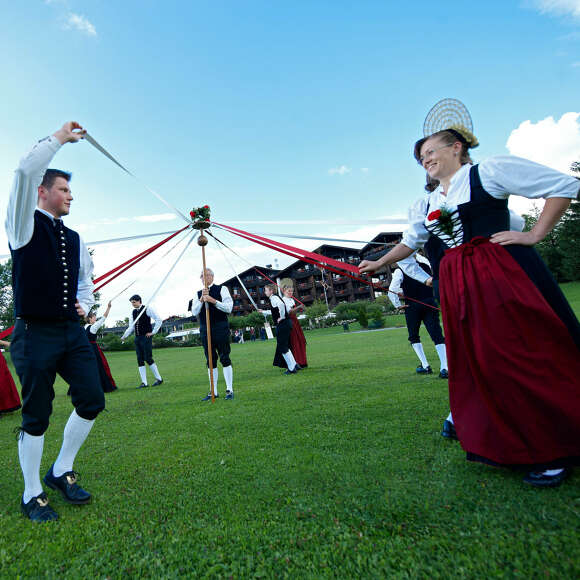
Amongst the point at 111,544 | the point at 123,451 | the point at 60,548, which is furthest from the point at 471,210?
the point at 123,451

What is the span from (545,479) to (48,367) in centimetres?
334

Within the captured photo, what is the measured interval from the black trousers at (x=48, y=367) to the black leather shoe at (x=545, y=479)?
3065mm

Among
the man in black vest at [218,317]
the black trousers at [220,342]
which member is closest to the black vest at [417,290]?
the man in black vest at [218,317]

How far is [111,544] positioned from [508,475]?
8.04 feet

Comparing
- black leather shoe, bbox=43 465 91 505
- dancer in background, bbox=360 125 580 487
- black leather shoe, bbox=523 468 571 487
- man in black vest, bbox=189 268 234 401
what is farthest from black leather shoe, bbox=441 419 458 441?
man in black vest, bbox=189 268 234 401

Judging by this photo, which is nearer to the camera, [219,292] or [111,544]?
[111,544]

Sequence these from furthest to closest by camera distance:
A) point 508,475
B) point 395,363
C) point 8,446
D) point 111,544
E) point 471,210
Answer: point 395,363, point 8,446, point 471,210, point 508,475, point 111,544

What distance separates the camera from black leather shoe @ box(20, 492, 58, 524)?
239cm

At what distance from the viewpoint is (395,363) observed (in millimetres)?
8195

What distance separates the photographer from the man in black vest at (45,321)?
241cm

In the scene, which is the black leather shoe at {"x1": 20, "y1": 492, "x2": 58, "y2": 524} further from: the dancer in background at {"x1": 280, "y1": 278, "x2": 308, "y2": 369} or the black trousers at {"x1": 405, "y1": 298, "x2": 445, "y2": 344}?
the dancer in background at {"x1": 280, "y1": 278, "x2": 308, "y2": 369}

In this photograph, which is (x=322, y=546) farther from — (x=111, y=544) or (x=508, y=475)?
(x=508, y=475)

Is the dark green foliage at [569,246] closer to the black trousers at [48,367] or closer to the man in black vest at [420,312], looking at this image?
the man in black vest at [420,312]

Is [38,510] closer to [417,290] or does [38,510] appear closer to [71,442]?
[71,442]
